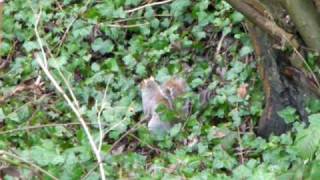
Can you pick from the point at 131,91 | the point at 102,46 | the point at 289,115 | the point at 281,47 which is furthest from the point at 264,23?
the point at 102,46

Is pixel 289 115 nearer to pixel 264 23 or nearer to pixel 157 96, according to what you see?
pixel 264 23

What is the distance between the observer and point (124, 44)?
5.55m

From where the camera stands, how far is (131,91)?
16.6 feet

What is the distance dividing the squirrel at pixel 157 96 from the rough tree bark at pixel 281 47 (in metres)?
0.64

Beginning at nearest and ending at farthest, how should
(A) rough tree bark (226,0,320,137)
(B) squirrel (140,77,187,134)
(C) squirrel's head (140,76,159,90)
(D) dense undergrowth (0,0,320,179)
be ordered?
(A) rough tree bark (226,0,320,137)
(D) dense undergrowth (0,0,320,179)
(B) squirrel (140,77,187,134)
(C) squirrel's head (140,76,159,90)

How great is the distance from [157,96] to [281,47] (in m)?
1.07

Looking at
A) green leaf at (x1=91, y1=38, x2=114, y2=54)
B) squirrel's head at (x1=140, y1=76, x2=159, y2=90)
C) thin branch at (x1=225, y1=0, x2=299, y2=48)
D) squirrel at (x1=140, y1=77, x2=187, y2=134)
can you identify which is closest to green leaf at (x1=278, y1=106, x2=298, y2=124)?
thin branch at (x1=225, y1=0, x2=299, y2=48)

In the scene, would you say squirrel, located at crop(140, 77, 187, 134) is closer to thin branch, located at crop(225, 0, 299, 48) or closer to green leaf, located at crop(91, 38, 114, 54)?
green leaf, located at crop(91, 38, 114, 54)

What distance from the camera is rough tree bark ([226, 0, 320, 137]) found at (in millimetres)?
3840

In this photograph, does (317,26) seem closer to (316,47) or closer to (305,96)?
(316,47)

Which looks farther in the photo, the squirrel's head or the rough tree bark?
the squirrel's head

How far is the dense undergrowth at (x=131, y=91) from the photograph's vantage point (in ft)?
13.4

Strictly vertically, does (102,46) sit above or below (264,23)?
below

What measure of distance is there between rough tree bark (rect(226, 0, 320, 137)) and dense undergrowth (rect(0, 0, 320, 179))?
9cm
